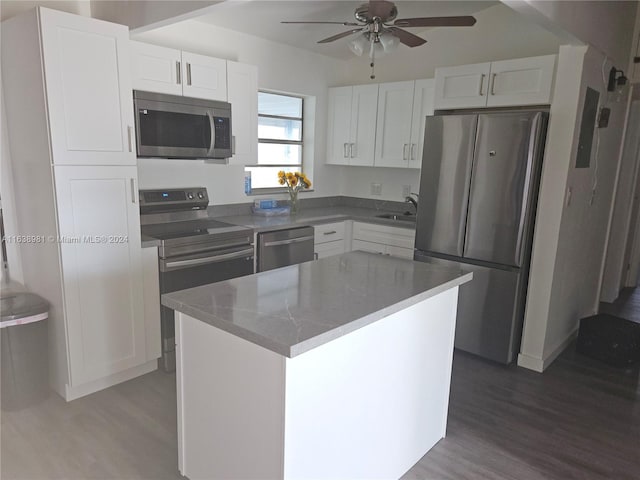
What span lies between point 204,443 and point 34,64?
6.69 feet

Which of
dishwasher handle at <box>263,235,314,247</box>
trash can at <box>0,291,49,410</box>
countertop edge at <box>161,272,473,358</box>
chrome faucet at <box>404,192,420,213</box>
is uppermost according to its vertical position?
chrome faucet at <box>404,192,420,213</box>

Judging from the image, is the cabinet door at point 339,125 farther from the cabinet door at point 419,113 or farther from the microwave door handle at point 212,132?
the microwave door handle at point 212,132

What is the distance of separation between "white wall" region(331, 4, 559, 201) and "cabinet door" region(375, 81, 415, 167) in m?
0.34

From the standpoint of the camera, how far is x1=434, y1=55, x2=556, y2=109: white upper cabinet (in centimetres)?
294

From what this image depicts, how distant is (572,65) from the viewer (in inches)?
110

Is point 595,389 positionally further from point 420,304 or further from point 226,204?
point 226,204

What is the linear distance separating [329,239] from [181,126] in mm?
1638

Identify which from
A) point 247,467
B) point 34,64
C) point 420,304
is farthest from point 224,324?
point 34,64

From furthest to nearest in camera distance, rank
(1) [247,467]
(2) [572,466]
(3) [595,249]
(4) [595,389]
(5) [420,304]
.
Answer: (3) [595,249], (4) [595,389], (2) [572,466], (5) [420,304], (1) [247,467]

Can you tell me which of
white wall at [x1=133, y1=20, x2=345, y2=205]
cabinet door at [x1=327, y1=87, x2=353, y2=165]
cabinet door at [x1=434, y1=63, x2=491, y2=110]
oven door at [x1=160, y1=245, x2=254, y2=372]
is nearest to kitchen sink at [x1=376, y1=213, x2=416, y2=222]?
cabinet door at [x1=327, y1=87, x2=353, y2=165]

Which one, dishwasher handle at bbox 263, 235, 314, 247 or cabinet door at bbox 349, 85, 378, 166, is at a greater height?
cabinet door at bbox 349, 85, 378, 166

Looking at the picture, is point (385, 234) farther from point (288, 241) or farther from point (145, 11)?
point (145, 11)

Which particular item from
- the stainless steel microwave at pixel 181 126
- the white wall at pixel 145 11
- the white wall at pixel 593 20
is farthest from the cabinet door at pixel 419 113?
the white wall at pixel 145 11

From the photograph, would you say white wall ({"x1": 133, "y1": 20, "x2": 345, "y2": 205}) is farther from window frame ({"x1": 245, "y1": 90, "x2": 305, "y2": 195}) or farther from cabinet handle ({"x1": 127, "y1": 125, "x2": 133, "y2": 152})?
cabinet handle ({"x1": 127, "y1": 125, "x2": 133, "y2": 152})
